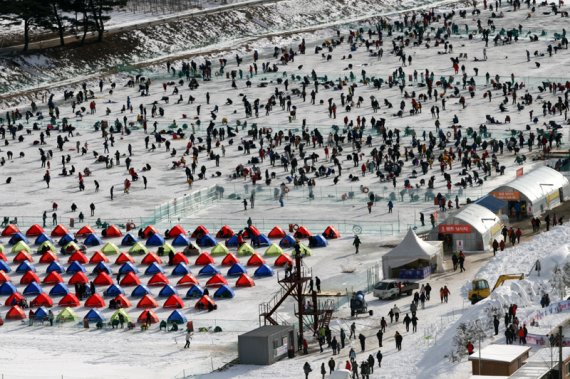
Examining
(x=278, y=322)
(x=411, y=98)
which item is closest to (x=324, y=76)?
(x=411, y=98)

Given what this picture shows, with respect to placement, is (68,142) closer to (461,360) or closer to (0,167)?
(0,167)

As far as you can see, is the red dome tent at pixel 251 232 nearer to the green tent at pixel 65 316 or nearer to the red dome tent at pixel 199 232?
the red dome tent at pixel 199 232

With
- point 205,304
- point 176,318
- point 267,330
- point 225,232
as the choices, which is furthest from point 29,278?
point 267,330

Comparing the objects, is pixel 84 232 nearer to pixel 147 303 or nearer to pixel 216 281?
pixel 216 281

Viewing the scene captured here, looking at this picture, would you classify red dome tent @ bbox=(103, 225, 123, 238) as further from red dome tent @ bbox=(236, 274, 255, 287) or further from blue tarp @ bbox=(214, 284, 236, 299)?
blue tarp @ bbox=(214, 284, 236, 299)

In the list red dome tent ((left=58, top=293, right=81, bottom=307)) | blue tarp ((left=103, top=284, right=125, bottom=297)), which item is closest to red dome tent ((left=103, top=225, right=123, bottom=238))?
blue tarp ((left=103, top=284, right=125, bottom=297))
